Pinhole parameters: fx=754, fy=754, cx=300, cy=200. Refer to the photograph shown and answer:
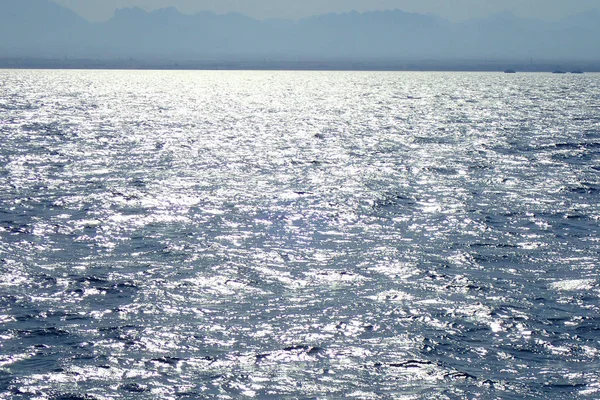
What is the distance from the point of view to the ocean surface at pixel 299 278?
58.1 feet

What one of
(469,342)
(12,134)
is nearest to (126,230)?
(469,342)

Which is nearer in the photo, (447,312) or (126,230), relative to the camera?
(447,312)

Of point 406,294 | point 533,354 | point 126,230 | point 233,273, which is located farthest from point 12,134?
point 533,354

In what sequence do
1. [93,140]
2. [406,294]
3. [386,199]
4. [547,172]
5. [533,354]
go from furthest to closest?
[93,140] → [547,172] → [386,199] → [406,294] → [533,354]

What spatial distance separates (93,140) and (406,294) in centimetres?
5552

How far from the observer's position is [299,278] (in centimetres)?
2525

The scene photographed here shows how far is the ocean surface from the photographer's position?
17.7 metres

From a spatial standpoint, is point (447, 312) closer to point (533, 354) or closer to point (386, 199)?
point (533, 354)

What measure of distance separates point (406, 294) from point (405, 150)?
42.8 metres

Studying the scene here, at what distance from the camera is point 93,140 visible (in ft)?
240

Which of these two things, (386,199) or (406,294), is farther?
(386,199)

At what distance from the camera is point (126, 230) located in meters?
32.6

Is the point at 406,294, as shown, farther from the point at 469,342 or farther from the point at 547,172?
the point at 547,172

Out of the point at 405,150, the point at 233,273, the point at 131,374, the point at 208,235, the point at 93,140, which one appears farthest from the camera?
the point at 93,140
